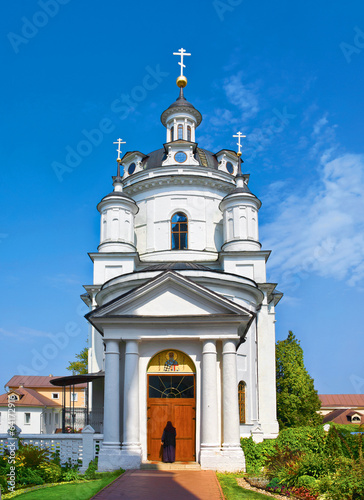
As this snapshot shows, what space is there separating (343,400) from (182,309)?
85.8m

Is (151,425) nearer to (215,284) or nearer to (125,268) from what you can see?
(215,284)

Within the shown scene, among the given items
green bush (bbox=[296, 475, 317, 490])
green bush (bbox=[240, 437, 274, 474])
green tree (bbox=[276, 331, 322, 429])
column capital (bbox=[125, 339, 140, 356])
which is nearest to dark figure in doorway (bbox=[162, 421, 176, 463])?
column capital (bbox=[125, 339, 140, 356])

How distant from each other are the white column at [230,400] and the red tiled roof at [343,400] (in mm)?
80241

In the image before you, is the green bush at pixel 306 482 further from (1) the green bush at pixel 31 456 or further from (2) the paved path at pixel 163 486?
(1) the green bush at pixel 31 456

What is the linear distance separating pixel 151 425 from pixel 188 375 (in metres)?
1.90

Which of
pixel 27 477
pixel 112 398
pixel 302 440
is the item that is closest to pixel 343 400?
pixel 302 440

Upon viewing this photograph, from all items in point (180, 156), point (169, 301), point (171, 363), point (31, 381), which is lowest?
point (31, 381)

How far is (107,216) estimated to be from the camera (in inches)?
1264

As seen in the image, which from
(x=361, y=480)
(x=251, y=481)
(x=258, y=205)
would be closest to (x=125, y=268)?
(x=258, y=205)

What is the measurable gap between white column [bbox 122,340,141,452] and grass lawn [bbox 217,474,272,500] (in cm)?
286

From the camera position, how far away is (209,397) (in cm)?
1611

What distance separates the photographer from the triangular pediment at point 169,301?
54.6 ft

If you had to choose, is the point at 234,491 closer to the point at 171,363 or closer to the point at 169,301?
the point at 171,363

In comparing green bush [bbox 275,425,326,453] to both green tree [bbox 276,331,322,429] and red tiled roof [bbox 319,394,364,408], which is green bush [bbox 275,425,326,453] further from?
red tiled roof [bbox 319,394,364,408]
